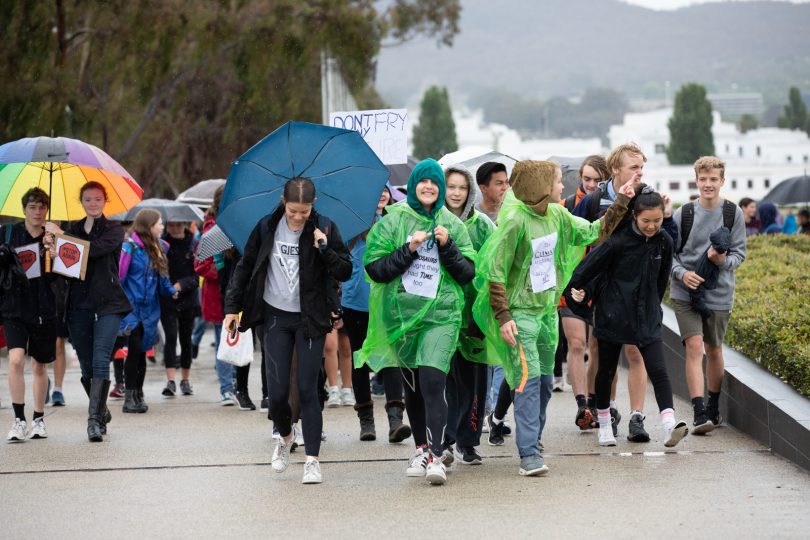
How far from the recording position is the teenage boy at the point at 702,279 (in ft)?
28.2

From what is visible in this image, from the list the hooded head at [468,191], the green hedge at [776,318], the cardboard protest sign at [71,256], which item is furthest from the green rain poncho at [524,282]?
the cardboard protest sign at [71,256]

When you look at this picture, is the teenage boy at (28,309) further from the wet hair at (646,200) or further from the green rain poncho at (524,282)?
the wet hair at (646,200)

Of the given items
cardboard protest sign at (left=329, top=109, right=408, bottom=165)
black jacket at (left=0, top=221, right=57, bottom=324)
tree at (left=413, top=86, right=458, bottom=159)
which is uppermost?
tree at (left=413, top=86, right=458, bottom=159)

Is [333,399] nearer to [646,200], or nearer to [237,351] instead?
[237,351]

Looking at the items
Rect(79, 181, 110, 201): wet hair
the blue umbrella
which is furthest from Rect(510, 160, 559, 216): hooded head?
Rect(79, 181, 110, 201): wet hair

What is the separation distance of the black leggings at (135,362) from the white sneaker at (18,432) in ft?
6.03

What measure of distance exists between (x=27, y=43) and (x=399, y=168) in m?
8.91

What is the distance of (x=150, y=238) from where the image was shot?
442 inches

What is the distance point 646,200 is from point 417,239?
1.70 metres

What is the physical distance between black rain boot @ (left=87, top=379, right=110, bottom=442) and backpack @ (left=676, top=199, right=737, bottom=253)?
13.3ft

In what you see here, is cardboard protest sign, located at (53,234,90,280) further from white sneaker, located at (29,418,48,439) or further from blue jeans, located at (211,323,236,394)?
blue jeans, located at (211,323,236,394)

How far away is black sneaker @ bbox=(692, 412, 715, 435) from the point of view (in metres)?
8.42

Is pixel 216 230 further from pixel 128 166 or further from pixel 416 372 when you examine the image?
pixel 128 166

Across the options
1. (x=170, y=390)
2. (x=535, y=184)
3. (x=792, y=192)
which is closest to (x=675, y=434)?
(x=535, y=184)
